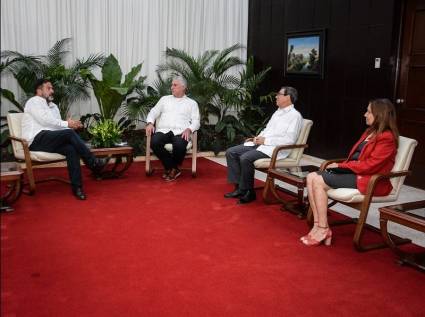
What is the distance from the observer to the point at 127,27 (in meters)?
7.37

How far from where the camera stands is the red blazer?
3.51 m

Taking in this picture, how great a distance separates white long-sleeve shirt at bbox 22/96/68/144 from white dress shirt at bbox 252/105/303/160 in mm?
2226

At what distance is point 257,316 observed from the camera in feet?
8.48

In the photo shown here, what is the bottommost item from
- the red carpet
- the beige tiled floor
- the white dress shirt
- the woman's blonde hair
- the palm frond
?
the red carpet

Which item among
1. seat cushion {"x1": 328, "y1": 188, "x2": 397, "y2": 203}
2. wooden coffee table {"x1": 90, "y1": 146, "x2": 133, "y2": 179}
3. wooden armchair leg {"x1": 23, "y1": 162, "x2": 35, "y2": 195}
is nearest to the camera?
seat cushion {"x1": 328, "y1": 188, "x2": 397, "y2": 203}

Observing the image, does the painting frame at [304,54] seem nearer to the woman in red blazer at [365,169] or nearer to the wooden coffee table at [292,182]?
the wooden coffee table at [292,182]

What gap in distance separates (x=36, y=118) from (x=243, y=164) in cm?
220

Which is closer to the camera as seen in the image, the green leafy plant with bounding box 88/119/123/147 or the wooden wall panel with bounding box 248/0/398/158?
the green leafy plant with bounding box 88/119/123/147

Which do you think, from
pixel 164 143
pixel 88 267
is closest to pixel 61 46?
pixel 164 143

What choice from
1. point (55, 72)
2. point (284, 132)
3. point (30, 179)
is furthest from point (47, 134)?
point (284, 132)

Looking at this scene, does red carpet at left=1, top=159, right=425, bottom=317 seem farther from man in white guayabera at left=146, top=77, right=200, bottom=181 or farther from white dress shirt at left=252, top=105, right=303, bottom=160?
man in white guayabera at left=146, top=77, right=200, bottom=181

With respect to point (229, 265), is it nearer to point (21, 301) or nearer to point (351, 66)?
point (21, 301)

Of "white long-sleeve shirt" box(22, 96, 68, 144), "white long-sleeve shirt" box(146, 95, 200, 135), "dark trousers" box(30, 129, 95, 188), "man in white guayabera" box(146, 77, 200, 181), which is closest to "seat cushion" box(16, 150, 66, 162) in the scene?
"dark trousers" box(30, 129, 95, 188)

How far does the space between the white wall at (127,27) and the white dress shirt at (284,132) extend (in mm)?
3390
